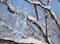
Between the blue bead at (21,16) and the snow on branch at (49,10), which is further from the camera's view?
the snow on branch at (49,10)

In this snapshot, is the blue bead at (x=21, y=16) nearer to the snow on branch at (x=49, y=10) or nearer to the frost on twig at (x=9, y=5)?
the frost on twig at (x=9, y=5)

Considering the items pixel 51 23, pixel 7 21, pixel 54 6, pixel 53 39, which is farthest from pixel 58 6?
pixel 7 21

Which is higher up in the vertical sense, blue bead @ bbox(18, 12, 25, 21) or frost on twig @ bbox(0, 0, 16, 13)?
frost on twig @ bbox(0, 0, 16, 13)

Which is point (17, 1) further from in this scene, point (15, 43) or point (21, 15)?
point (15, 43)

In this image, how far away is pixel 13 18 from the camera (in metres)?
4.63

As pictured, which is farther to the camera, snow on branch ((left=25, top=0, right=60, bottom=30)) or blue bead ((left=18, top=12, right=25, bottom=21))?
snow on branch ((left=25, top=0, right=60, bottom=30))

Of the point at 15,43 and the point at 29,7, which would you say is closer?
the point at 15,43

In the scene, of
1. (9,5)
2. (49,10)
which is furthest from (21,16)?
(49,10)

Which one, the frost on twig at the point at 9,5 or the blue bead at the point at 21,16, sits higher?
the frost on twig at the point at 9,5

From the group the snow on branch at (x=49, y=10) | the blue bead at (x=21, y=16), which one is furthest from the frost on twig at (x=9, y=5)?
the blue bead at (x=21, y=16)

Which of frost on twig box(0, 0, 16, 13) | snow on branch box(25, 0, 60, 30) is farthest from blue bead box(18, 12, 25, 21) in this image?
snow on branch box(25, 0, 60, 30)

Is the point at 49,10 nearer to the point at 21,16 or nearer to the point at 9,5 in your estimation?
the point at 9,5

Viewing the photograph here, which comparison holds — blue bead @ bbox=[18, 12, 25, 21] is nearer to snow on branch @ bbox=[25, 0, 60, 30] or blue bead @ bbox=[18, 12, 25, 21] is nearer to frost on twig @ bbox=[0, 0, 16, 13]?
frost on twig @ bbox=[0, 0, 16, 13]

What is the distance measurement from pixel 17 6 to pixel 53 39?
1026 millimetres
